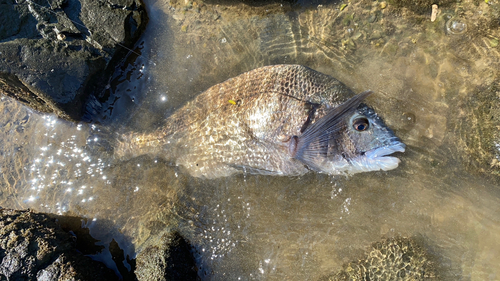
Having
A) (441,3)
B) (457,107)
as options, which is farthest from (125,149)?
(441,3)

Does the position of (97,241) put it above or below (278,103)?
below

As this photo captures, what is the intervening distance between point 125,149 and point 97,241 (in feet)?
5.20

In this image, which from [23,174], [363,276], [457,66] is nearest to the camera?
[363,276]

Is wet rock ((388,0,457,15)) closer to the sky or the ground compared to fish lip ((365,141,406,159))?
closer to the sky

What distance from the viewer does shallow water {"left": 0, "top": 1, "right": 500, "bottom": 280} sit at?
408cm

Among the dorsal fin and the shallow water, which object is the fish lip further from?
the shallow water

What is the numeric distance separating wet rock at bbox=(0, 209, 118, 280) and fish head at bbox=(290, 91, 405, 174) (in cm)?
344

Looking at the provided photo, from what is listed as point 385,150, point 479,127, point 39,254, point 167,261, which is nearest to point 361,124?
point 385,150

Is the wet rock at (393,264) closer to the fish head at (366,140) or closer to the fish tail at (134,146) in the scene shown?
the fish head at (366,140)

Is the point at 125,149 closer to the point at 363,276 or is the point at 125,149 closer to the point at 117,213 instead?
the point at 117,213

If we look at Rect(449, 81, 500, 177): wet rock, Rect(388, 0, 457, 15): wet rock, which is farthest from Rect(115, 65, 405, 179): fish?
Rect(388, 0, 457, 15): wet rock

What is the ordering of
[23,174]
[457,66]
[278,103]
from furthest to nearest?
[23,174]
[457,66]
[278,103]

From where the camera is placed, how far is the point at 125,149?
4.50 meters

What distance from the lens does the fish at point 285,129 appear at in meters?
3.50
